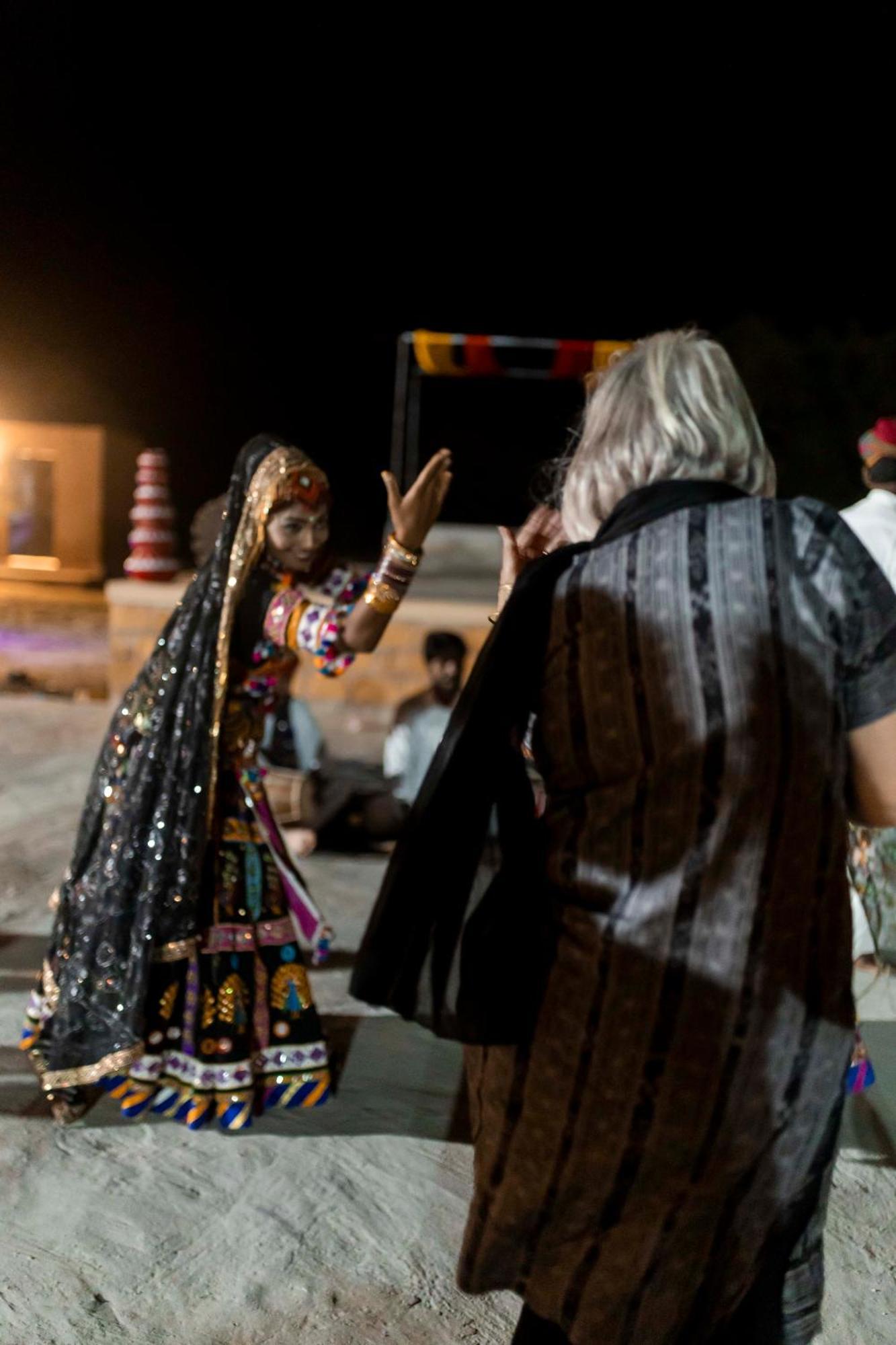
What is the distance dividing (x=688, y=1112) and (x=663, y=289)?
1805 centimetres

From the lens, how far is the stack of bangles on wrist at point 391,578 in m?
2.72

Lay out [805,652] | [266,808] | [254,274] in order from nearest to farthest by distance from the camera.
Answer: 1. [805,652]
2. [266,808]
3. [254,274]

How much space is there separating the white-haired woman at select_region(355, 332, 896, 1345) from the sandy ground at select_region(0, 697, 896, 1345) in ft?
2.97

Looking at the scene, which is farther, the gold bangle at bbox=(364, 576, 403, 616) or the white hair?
the gold bangle at bbox=(364, 576, 403, 616)

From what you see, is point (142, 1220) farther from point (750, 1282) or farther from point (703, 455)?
point (703, 455)

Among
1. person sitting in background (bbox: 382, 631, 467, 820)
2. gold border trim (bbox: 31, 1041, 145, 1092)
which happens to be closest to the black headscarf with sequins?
gold border trim (bbox: 31, 1041, 145, 1092)

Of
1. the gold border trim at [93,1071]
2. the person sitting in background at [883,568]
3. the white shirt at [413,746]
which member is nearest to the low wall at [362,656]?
the white shirt at [413,746]

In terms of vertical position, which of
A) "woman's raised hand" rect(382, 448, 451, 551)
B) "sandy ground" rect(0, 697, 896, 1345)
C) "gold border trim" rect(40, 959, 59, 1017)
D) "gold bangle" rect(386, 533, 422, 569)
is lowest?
"sandy ground" rect(0, 697, 896, 1345)

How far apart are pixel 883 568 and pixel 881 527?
177mm

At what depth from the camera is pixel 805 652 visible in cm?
134

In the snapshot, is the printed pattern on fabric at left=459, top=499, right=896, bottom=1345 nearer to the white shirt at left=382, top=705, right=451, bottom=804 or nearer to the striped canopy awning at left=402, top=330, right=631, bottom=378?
the white shirt at left=382, top=705, right=451, bottom=804

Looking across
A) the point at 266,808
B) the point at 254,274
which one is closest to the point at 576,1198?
the point at 266,808

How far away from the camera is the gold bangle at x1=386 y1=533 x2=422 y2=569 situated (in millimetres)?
2689

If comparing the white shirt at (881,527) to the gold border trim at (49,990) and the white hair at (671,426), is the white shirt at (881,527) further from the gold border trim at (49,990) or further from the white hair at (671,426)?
the gold border trim at (49,990)
